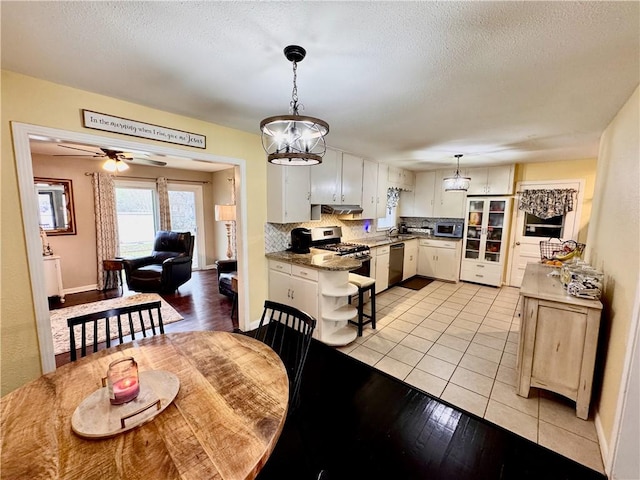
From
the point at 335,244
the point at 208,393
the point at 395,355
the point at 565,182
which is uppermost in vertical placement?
the point at 565,182

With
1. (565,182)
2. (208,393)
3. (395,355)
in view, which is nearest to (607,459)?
(395,355)

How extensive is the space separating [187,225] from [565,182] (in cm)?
775

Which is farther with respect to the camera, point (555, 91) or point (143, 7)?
point (555, 91)

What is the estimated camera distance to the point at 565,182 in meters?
4.62

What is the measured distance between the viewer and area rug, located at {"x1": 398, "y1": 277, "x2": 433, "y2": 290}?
17.1 ft

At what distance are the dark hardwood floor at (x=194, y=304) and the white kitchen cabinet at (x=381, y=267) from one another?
2.38 meters

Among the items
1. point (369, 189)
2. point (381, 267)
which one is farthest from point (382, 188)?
point (381, 267)

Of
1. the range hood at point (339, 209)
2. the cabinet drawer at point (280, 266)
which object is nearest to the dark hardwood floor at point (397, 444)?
the cabinet drawer at point (280, 266)

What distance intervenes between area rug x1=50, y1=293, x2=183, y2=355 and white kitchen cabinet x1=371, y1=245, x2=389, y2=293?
3.07 metres

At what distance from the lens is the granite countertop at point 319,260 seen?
2.86 m

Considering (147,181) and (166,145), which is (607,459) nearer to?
(166,145)

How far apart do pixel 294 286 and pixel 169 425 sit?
7.34ft

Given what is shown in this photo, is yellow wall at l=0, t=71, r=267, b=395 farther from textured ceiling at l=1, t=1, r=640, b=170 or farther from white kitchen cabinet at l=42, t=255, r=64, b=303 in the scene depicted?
white kitchen cabinet at l=42, t=255, r=64, b=303

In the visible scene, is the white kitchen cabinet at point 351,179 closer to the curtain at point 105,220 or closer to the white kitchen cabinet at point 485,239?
the white kitchen cabinet at point 485,239
